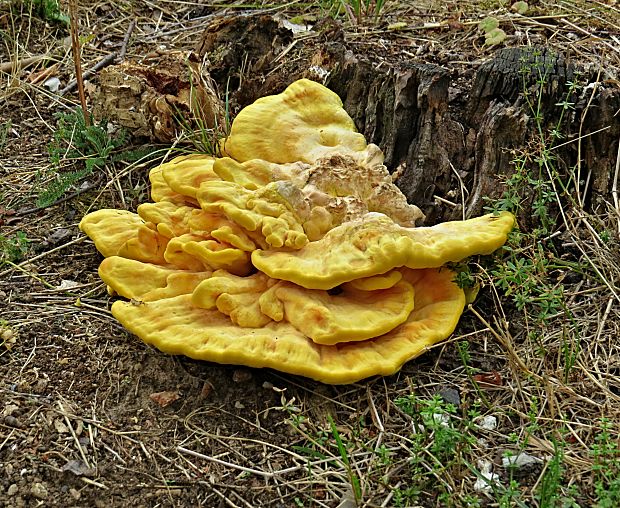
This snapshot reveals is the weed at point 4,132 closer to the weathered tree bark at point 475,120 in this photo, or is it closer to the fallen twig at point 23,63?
the fallen twig at point 23,63

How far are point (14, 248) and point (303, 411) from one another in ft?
7.54

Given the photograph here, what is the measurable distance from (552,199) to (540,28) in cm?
226

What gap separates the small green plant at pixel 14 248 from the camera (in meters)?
4.57

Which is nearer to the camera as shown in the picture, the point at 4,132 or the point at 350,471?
the point at 350,471

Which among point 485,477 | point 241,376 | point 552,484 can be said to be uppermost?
point 552,484

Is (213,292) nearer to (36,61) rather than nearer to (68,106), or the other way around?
(68,106)

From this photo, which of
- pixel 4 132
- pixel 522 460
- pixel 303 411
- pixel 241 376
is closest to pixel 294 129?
pixel 241 376

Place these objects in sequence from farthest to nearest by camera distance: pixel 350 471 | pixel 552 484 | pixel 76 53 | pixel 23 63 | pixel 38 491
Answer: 1. pixel 23 63
2. pixel 76 53
3. pixel 38 491
4. pixel 350 471
5. pixel 552 484

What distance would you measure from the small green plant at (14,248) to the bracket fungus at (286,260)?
630 millimetres

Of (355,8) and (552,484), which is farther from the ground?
(355,8)

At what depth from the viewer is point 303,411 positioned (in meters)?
3.49

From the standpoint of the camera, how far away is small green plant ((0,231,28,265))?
4.57 m

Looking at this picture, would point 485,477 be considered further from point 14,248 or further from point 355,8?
point 355,8

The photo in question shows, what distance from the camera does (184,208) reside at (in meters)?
4.15
